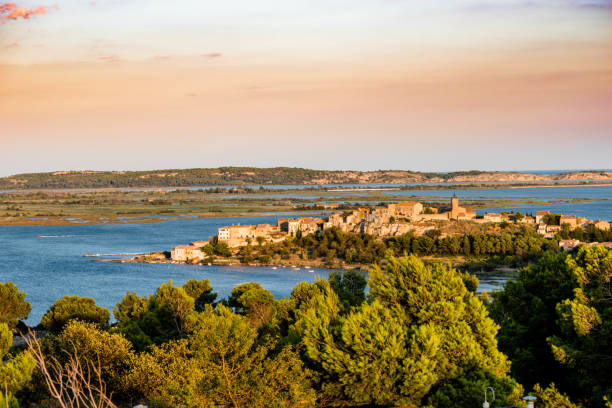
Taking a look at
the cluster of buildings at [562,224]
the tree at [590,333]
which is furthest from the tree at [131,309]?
the cluster of buildings at [562,224]

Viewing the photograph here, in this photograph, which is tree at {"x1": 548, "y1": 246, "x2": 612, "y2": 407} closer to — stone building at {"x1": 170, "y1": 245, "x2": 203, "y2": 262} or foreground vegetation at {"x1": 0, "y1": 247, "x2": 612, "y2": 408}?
foreground vegetation at {"x1": 0, "y1": 247, "x2": 612, "y2": 408}

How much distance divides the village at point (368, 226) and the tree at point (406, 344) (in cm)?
3423

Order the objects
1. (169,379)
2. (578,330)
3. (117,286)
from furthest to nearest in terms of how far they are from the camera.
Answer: (117,286) → (578,330) → (169,379)

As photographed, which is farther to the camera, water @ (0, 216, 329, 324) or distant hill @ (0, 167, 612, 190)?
distant hill @ (0, 167, 612, 190)

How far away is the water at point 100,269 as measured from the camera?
3092cm

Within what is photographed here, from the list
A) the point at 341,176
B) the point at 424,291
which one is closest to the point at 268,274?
the point at 424,291

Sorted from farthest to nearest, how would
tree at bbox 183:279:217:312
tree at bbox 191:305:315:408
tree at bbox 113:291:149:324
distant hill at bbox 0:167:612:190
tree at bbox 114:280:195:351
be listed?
distant hill at bbox 0:167:612:190 < tree at bbox 183:279:217:312 < tree at bbox 113:291:149:324 < tree at bbox 114:280:195:351 < tree at bbox 191:305:315:408

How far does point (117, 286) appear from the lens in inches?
1254

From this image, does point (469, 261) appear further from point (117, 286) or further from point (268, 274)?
point (117, 286)

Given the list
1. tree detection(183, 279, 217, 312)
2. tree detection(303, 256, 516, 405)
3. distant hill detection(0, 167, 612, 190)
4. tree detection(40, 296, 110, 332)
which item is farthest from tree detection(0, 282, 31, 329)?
distant hill detection(0, 167, 612, 190)

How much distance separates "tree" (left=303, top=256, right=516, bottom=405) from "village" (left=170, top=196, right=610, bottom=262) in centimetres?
3423

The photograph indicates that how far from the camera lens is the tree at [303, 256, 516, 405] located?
814 centimetres

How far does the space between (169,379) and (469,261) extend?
→ 108ft

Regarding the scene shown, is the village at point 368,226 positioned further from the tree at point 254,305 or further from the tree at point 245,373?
the tree at point 245,373
